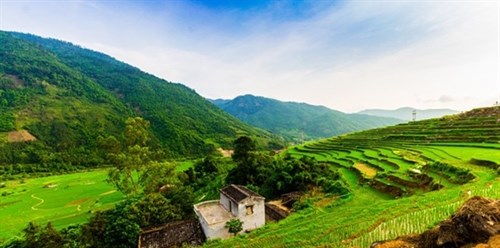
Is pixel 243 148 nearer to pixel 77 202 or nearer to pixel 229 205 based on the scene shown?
pixel 229 205

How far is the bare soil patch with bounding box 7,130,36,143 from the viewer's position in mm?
90650

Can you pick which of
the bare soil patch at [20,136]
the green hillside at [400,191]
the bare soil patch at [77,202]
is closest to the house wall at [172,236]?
the green hillside at [400,191]

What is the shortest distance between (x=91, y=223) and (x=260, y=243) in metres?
15.2

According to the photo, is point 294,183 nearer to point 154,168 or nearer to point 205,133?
point 154,168

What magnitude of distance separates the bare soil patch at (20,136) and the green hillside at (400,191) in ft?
330

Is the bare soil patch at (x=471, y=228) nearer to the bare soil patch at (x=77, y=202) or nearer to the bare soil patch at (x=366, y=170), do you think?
the bare soil patch at (x=366, y=170)

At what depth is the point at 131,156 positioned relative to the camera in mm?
27891

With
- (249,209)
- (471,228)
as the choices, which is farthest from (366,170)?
(471,228)

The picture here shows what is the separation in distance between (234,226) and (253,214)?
1.90m

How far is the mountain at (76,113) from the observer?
92250mm

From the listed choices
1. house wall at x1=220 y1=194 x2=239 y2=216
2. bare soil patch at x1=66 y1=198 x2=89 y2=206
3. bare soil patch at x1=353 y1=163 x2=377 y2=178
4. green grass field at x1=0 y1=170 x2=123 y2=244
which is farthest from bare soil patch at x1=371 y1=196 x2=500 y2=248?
bare soil patch at x1=66 y1=198 x2=89 y2=206

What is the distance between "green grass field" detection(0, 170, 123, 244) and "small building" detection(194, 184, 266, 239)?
69.7ft

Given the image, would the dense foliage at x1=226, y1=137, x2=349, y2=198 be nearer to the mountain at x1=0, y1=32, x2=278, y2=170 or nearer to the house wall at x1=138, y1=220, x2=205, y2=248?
the house wall at x1=138, y1=220, x2=205, y2=248

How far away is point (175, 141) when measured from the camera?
10606 centimetres
